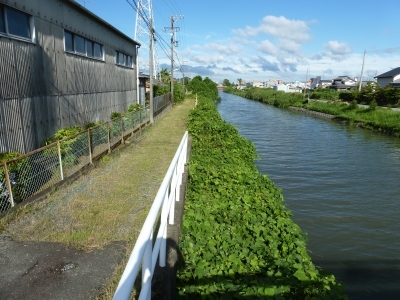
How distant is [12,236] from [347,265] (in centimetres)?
616

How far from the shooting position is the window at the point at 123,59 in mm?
16875

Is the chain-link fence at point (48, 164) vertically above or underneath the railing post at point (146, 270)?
underneath

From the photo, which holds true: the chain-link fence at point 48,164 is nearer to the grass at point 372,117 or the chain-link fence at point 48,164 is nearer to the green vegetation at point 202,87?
the grass at point 372,117

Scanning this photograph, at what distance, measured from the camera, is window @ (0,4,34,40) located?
7.08 meters

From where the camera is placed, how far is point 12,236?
13.3ft

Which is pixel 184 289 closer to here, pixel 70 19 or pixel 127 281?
pixel 127 281

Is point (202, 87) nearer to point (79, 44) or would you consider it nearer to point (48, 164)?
point (79, 44)

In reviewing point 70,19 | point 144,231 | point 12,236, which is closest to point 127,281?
point 144,231

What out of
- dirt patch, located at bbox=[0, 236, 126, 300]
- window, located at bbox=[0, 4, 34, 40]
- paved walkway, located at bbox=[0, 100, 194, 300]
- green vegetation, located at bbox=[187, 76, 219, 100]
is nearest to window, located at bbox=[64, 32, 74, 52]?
window, located at bbox=[0, 4, 34, 40]

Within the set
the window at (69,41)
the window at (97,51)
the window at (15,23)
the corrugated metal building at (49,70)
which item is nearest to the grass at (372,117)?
the window at (97,51)

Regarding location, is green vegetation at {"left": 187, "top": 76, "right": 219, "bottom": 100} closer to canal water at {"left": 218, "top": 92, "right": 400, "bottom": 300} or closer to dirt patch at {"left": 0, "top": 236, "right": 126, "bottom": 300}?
canal water at {"left": 218, "top": 92, "right": 400, "bottom": 300}

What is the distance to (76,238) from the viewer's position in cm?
399

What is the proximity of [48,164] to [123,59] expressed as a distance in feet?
44.4

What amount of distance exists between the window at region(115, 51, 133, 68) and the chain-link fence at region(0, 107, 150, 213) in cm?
853
